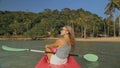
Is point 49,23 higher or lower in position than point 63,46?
higher

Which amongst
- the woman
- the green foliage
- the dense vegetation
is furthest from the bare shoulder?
the green foliage

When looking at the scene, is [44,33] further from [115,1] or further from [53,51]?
[53,51]

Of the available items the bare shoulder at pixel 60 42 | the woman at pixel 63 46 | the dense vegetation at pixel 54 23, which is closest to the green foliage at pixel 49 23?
the dense vegetation at pixel 54 23

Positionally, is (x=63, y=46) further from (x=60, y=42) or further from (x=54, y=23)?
(x=54, y=23)

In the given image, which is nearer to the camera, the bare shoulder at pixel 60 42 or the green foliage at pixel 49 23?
the bare shoulder at pixel 60 42

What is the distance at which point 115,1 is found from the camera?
9156 cm

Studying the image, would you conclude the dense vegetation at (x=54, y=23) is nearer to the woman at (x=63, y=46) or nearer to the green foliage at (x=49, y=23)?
the green foliage at (x=49, y=23)

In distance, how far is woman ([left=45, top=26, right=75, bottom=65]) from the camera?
11344mm

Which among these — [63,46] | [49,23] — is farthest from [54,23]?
[63,46]

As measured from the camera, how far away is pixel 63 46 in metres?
11.6

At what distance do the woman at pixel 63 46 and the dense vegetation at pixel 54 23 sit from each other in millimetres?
84977

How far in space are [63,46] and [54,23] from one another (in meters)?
104

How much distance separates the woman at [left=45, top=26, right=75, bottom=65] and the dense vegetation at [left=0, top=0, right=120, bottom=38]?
85.0m

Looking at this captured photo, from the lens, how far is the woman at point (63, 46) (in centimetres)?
1134
